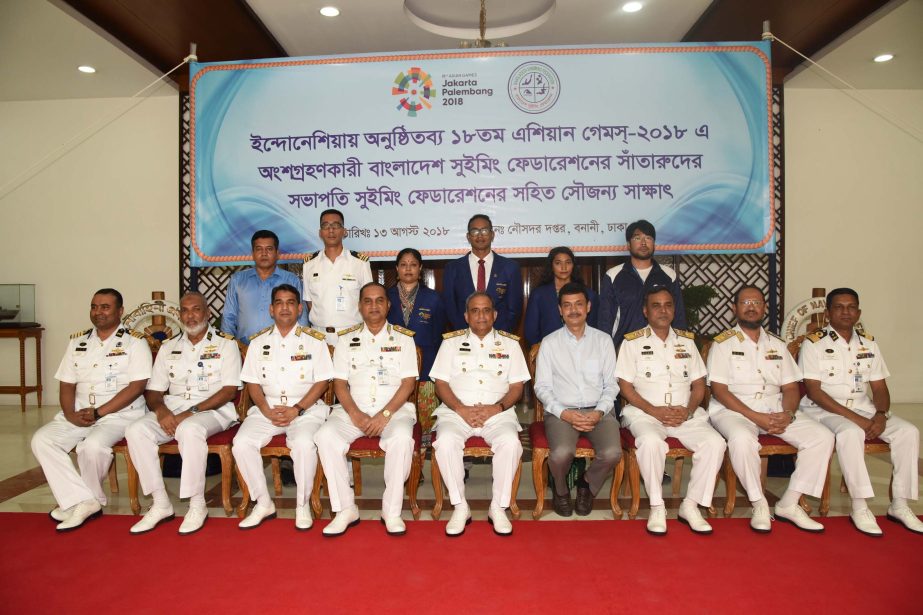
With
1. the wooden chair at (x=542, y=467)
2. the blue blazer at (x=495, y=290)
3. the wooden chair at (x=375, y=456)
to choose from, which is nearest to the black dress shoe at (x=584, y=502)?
the wooden chair at (x=542, y=467)

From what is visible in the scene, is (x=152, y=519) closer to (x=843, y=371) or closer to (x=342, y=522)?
(x=342, y=522)

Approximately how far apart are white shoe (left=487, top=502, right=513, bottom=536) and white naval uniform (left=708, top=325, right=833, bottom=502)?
4.15 ft

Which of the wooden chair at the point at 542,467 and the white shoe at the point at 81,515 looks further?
the wooden chair at the point at 542,467

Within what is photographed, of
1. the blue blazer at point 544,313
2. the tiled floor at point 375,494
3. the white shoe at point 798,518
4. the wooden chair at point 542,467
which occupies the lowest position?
the tiled floor at point 375,494

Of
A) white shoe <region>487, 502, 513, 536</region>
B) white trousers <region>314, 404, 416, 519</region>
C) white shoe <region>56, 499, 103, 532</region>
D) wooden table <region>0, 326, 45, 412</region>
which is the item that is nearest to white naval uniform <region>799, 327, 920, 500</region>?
white shoe <region>487, 502, 513, 536</region>

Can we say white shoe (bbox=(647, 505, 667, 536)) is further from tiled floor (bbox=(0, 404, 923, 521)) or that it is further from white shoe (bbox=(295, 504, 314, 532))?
white shoe (bbox=(295, 504, 314, 532))

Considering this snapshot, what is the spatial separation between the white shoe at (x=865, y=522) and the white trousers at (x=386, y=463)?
231 centimetres

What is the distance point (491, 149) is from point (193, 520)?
321cm

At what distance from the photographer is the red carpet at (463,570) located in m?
2.18

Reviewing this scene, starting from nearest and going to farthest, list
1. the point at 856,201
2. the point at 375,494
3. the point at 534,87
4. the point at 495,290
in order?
1. the point at 375,494
2. the point at 495,290
3. the point at 534,87
4. the point at 856,201

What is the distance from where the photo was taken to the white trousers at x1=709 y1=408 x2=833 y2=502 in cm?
293

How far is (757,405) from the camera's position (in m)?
3.26

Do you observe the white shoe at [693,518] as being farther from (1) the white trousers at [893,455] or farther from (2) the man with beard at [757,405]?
(1) the white trousers at [893,455]

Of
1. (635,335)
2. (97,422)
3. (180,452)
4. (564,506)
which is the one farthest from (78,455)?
(635,335)
